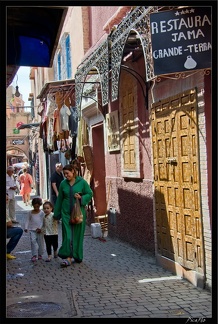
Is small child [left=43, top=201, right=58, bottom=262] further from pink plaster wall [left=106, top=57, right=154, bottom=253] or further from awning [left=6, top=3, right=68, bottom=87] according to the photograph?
awning [left=6, top=3, right=68, bottom=87]

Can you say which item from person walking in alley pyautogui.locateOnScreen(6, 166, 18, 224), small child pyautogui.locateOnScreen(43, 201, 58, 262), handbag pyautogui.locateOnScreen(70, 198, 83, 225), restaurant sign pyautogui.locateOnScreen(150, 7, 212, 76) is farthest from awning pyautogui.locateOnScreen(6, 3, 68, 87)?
person walking in alley pyautogui.locateOnScreen(6, 166, 18, 224)

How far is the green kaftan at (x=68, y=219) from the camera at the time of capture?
7.96m

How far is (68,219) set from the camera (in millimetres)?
8016

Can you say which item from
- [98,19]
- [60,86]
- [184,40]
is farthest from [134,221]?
[98,19]

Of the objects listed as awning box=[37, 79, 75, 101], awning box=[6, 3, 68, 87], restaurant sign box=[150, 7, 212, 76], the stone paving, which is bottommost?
the stone paving

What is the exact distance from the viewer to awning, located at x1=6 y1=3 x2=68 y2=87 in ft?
20.3

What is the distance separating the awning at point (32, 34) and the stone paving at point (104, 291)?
3.05 m

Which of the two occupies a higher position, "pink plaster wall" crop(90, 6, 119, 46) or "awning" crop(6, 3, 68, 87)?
"pink plaster wall" crop(90, 6, 119, 46)

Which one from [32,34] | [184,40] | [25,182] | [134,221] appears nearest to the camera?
[184,40]

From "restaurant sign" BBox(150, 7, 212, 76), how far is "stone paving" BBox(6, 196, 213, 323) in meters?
2.47

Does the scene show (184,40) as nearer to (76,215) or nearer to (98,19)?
(76,215)

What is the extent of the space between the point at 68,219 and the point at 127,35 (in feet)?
9.57

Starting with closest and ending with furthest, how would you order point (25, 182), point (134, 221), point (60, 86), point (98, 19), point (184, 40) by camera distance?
point (184, 40) < point (134, 221) < point (98, 19) < point (60, 86) < point (25, 182)
